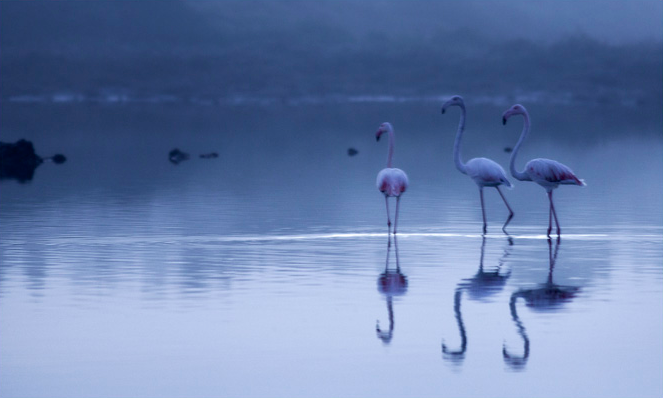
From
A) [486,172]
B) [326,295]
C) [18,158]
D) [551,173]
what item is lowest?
[326,295]

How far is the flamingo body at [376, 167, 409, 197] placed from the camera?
18.1 meters

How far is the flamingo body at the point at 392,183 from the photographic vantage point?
18094 mm

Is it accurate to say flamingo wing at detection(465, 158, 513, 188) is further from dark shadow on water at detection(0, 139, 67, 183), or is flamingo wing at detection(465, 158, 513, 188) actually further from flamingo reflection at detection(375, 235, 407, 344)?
dark shadow on water at detection(0, 139, 67, 183)

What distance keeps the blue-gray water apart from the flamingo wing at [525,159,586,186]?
2.39 feet

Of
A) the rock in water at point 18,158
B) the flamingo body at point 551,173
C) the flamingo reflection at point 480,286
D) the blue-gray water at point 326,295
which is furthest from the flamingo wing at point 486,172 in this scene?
the rock in water at point 18,158

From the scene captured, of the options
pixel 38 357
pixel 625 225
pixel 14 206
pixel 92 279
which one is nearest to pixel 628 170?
pixel 625 225

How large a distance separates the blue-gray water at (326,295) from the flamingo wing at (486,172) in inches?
28.6

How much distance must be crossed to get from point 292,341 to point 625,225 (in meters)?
9.33

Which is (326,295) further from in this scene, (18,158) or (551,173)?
(18,158)

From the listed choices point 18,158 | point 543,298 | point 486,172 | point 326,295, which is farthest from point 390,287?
point 18,158

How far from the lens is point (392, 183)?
1814 centimetres

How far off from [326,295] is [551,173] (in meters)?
6.38

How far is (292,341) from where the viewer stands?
34.4 feet

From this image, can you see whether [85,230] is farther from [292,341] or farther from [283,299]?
[292,341]
